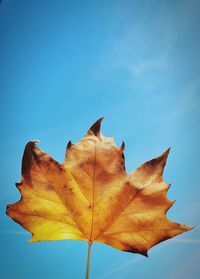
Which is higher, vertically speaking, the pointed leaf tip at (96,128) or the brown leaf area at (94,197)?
the pointed leaf tip at (96,128)

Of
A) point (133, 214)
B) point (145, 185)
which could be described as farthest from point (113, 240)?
point (145, 185)

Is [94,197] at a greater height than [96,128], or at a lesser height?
lesser

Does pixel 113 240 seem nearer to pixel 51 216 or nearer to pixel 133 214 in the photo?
pixel 133 214

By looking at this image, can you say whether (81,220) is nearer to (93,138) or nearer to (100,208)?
(100,208)

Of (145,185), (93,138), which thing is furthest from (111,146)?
(145,185)

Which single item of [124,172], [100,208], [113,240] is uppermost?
[124,172]

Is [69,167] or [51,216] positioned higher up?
[69,167]

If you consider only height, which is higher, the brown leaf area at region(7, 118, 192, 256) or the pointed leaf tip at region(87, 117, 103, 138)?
the pointed leaf tip at region(87, 117, 103, 138)
